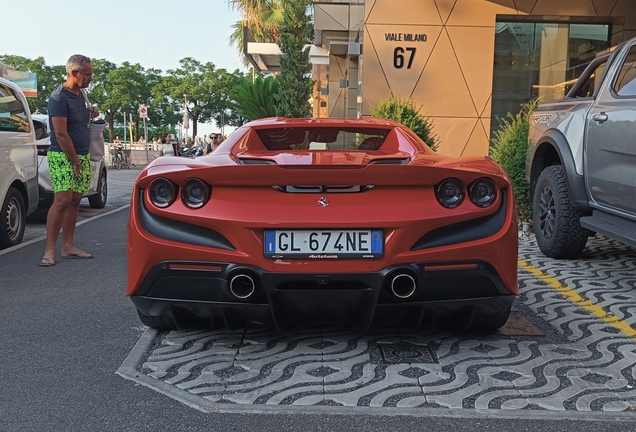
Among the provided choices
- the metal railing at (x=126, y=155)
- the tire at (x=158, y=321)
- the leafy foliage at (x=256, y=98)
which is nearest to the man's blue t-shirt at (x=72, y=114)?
the tire at (x=158, y=321)

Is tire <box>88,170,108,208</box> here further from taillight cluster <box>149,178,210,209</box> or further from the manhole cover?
the manhole cover

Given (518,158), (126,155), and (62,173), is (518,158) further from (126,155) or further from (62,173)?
(126,155)

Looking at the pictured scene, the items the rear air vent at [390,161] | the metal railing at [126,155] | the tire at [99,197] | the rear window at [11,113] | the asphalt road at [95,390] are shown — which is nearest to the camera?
the asphalt road at [95,390]

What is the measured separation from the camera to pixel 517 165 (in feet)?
25.2

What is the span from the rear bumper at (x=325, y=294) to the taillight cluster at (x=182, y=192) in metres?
0.29

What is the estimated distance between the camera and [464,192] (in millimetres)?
3158

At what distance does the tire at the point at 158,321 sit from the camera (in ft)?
11.9

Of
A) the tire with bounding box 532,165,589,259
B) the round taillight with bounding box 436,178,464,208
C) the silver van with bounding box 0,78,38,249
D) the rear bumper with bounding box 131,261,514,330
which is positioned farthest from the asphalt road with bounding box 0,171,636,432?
the tire with bounding box 532,165,589,259

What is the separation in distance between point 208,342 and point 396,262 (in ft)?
3.94

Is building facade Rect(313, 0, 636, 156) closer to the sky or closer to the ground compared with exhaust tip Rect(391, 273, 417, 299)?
closer to the sky

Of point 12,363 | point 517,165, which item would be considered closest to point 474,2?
point 517,165

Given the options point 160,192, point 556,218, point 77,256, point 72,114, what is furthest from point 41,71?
point 160,192

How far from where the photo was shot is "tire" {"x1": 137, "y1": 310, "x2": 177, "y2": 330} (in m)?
3.63

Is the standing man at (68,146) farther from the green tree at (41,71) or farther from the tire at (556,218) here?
the green tree at (41,71)
